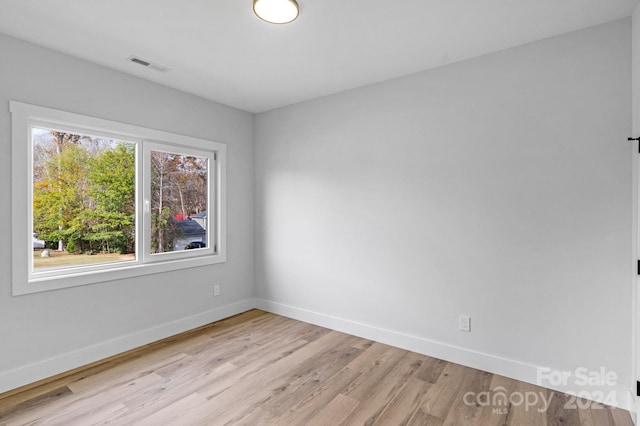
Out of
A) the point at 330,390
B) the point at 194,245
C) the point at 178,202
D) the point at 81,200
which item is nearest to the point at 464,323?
the point at 330,390

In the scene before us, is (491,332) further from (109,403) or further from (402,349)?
(109,403)

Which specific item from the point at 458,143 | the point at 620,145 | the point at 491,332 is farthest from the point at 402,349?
the point at 620,145

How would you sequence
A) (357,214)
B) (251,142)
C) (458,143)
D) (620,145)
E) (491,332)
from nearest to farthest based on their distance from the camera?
(620,145) < (491,332) < (458,143) < (357,214) < (251,142)

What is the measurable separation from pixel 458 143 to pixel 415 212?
0.72 meters

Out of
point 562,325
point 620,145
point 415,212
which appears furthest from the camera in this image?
point 415,212

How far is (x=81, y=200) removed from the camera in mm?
2891

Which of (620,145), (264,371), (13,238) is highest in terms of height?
(620,145)

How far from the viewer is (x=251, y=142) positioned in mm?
4363

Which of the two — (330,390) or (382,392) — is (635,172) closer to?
(382,392)

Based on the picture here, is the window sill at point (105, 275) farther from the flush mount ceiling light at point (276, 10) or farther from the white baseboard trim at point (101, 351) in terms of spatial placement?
the flush mount ceiling light at point (276, 10)

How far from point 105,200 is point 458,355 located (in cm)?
354

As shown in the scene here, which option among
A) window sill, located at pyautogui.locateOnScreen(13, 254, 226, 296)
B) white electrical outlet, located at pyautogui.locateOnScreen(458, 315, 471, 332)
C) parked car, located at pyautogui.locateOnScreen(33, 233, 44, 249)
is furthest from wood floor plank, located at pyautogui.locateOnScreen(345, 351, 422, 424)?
parked car, located at pyautogui.locateOnScreen(33, 233, 44, 249)

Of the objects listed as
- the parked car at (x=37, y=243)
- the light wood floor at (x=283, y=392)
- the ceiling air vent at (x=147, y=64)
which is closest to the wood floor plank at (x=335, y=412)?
the light wood floor at (x=283, y=392)

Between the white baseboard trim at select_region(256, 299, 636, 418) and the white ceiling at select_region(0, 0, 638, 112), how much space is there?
2.52 metres
